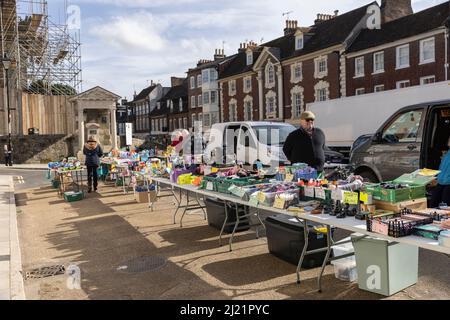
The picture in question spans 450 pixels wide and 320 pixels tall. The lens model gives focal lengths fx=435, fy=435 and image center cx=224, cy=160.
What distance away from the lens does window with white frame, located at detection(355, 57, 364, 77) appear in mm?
31692

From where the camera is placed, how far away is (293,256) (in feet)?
19.4

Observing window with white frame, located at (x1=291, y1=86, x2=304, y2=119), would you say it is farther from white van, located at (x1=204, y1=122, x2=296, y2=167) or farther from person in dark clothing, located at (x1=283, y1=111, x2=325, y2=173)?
person in dark clothing, located at (x1=283, y1=111, x2=325, y2=173)

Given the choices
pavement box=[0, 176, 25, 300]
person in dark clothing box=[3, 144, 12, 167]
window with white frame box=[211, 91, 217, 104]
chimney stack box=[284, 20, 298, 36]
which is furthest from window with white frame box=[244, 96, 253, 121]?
pavement box=[0, 176, 25, 300]

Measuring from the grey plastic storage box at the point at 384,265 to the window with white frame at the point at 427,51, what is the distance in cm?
2511

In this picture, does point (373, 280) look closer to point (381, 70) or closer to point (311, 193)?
point (311, 193)

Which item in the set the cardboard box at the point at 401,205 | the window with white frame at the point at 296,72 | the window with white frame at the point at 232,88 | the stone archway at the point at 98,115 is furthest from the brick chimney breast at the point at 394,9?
the cardboard box at the point at 401,205

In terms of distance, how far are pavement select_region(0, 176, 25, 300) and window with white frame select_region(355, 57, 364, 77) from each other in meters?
26.6

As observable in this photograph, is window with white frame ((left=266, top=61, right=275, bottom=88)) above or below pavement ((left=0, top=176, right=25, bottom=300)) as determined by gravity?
above

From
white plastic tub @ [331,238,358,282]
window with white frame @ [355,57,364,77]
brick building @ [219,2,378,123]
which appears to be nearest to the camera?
white plastic tub @ [331,238,358,282]

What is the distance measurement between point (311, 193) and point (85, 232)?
5.20 m

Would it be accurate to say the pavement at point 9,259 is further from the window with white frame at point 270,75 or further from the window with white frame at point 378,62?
the window with white frame at point 270,75

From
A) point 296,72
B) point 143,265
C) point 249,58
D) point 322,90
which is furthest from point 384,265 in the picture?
point 249,58

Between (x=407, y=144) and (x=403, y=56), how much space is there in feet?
76.4

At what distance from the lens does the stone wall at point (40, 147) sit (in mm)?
31172
